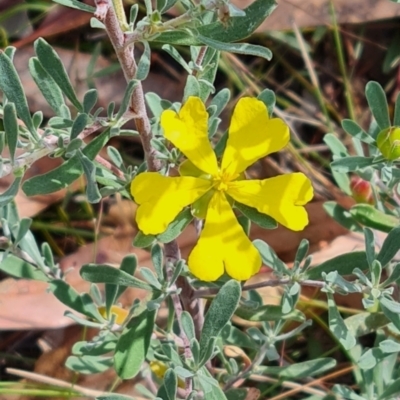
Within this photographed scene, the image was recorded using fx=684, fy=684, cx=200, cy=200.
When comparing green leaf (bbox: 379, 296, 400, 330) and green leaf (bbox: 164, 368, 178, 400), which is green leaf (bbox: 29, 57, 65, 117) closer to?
green leaf (bbox: 164, 368, 178, 400)

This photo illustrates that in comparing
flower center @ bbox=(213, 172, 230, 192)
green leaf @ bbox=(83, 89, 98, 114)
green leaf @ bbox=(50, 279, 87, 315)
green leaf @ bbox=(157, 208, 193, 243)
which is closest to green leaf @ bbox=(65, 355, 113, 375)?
green leaf @ bbox=(50, 279, 87, 315)

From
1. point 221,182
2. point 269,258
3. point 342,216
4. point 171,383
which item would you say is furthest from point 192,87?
point 342,216

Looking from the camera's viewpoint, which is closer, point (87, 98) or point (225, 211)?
point (87, 98)

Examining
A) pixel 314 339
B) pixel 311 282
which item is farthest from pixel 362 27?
pixel 311 282

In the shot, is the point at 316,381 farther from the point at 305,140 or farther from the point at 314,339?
the point at 305,140

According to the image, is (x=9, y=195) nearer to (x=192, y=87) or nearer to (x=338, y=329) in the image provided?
(x=192, y=87)
